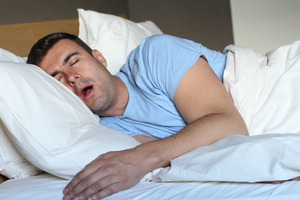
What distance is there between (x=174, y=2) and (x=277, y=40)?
1147 mm

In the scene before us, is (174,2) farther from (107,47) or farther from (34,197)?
(34,197)

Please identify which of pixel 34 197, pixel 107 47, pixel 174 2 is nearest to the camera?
pixel 34 197

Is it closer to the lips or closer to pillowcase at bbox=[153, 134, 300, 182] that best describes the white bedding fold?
pillowcase at bbox=[153, 134, 300, 182]

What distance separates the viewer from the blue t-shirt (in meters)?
1.32

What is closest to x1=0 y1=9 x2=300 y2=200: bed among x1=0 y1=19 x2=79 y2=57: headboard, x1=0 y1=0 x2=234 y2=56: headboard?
x1=0 y1=19 x2=79 y2=57: headboard

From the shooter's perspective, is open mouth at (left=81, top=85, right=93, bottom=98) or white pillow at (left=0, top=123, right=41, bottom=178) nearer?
white pillow at (left=0, top=123, right=41, bottom=178)

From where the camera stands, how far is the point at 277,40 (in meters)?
2.52

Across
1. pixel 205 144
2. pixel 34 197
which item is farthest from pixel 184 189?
pixel 34 197

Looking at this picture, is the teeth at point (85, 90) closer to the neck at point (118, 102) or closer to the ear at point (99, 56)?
the neck at point (118, 102)

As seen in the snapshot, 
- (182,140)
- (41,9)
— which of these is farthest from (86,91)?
(41,9)

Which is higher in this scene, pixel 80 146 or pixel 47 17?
pixel 47 17

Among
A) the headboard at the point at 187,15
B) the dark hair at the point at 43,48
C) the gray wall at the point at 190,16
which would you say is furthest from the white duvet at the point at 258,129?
the gray wall at the point at 190,16

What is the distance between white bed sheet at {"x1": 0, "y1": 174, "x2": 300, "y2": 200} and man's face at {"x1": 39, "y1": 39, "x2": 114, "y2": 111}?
1.10 feet

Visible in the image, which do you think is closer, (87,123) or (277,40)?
(87,123)
